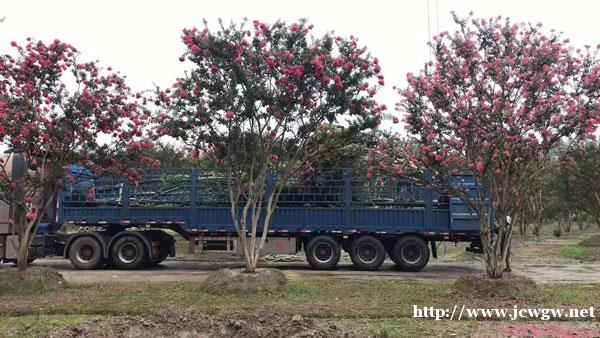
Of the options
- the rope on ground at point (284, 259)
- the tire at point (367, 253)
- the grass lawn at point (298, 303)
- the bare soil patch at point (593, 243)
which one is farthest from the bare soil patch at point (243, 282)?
the bare soil patch at point (593, 243)

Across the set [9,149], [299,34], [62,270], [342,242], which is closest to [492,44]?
[299,34]

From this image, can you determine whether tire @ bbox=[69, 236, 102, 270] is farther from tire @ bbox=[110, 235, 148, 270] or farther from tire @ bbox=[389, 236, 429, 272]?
tire @ bbox=[389, 236, 429, 272]

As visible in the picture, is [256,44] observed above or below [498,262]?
above

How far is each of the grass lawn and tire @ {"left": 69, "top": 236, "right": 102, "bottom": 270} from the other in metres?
5.33

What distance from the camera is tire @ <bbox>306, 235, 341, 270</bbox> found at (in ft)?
50.1

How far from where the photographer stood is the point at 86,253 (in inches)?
612

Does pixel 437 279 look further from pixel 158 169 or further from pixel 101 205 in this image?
pixel 101 205

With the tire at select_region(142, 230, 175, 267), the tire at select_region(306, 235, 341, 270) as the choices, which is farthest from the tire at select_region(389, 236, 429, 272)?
the tire at select_region(142, 230, 175, 267)

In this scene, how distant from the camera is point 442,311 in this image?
25.5 ft

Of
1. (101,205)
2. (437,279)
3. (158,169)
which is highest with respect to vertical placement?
(158,169)

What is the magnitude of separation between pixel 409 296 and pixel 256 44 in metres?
5.26

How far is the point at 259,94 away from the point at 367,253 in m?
7.26

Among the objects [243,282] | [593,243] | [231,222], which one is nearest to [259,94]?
[243,282]

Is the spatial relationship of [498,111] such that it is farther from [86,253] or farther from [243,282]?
[86,253]
